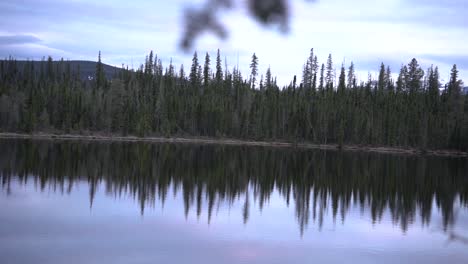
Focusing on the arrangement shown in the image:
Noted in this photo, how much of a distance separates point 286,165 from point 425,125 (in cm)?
4196

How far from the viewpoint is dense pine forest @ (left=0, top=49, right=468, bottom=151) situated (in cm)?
8169

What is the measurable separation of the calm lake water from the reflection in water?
83mm

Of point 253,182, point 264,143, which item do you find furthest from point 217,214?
point 264,143

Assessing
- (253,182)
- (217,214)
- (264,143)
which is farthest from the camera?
(264,143)

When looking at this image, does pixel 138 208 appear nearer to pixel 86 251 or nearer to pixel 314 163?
pixel 86 251

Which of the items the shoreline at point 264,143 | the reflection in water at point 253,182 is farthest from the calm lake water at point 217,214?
the shoreline at point 264,143

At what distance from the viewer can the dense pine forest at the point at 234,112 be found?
81.7 meters

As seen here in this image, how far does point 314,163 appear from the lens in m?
53.8

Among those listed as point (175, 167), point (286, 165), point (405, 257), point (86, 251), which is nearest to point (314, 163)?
point (286, 165)

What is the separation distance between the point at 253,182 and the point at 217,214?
12.3 metres

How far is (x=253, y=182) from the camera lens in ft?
120

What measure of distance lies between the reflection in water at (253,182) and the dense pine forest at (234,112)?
108 ft

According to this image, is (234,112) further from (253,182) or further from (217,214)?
(217,214)

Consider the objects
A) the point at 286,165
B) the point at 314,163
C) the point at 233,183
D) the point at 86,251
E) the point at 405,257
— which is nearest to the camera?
the point at 86,251
